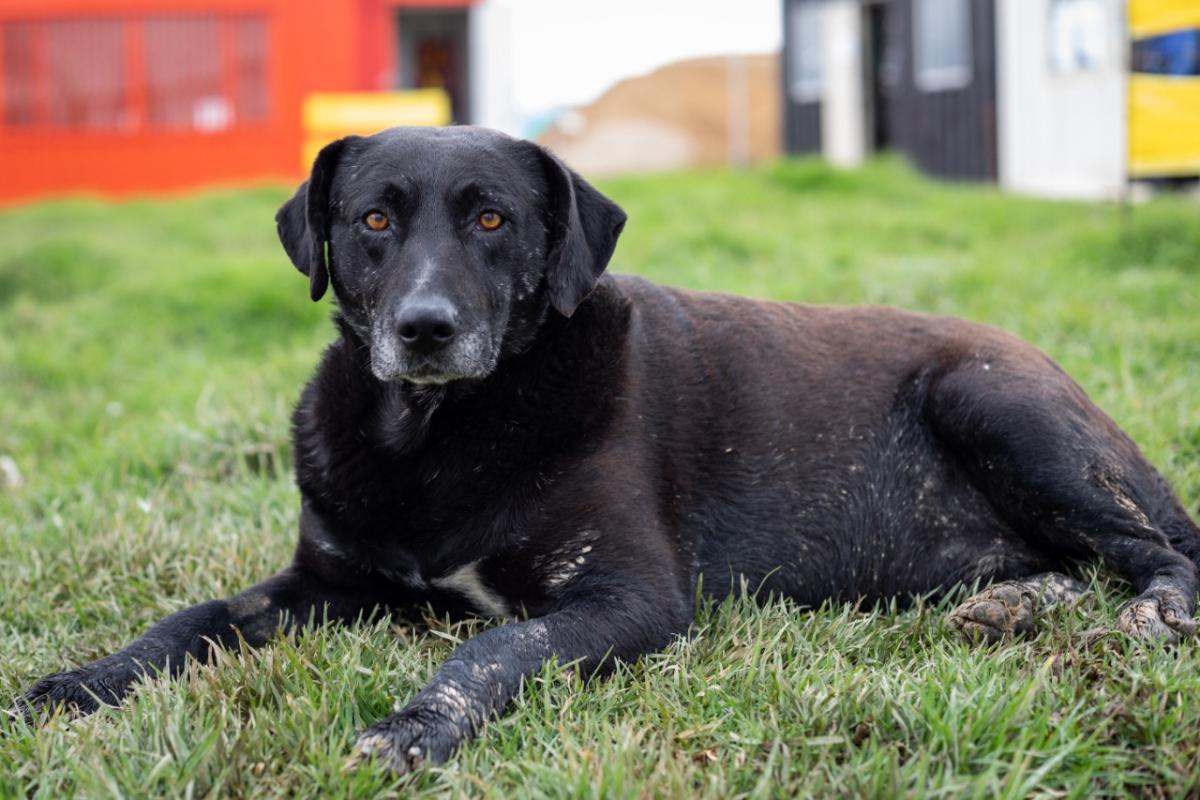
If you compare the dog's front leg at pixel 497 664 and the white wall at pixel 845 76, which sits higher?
the white wall at pixel 845 76

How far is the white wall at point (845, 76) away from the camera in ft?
57.5

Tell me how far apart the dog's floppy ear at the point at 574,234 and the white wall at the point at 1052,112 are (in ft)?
31.1

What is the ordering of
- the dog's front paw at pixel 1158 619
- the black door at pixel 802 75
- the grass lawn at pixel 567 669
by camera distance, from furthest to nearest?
the black door at pixel 802 75, the dog's front paw at pixel 1158 619, the grass lawn at pixel 567 669

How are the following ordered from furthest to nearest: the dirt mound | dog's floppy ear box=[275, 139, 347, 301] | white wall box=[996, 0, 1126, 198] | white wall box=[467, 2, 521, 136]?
the dirt mound < white wall box=[467, 2, 521, 136] < white wall box=[996, 0, 1126, 198] < dog's floppy ear box=[275, 139, 347, 301]

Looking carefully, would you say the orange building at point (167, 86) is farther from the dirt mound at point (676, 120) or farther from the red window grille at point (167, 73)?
the dirt mound at point (676, 120)

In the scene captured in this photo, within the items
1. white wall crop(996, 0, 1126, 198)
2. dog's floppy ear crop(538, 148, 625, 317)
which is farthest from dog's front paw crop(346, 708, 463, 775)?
white wall crop(996, 0, 1126, 198)

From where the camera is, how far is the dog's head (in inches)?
112

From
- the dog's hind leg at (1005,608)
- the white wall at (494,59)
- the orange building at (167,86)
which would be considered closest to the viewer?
the dog's hind leg at (1005,608)

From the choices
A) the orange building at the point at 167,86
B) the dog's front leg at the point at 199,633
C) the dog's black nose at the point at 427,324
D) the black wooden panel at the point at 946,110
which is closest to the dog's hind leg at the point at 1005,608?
the dog's black nose at the point at 427,324

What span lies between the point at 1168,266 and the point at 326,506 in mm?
5729

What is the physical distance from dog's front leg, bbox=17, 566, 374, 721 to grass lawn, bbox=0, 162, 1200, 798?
158mm

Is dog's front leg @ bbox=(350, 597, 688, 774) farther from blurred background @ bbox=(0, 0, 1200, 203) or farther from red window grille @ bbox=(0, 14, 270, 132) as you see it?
red window grille @ bbox=(0, 14, 270, 132)

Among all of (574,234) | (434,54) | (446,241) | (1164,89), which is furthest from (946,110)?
(446,241)

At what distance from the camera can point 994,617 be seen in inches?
114
